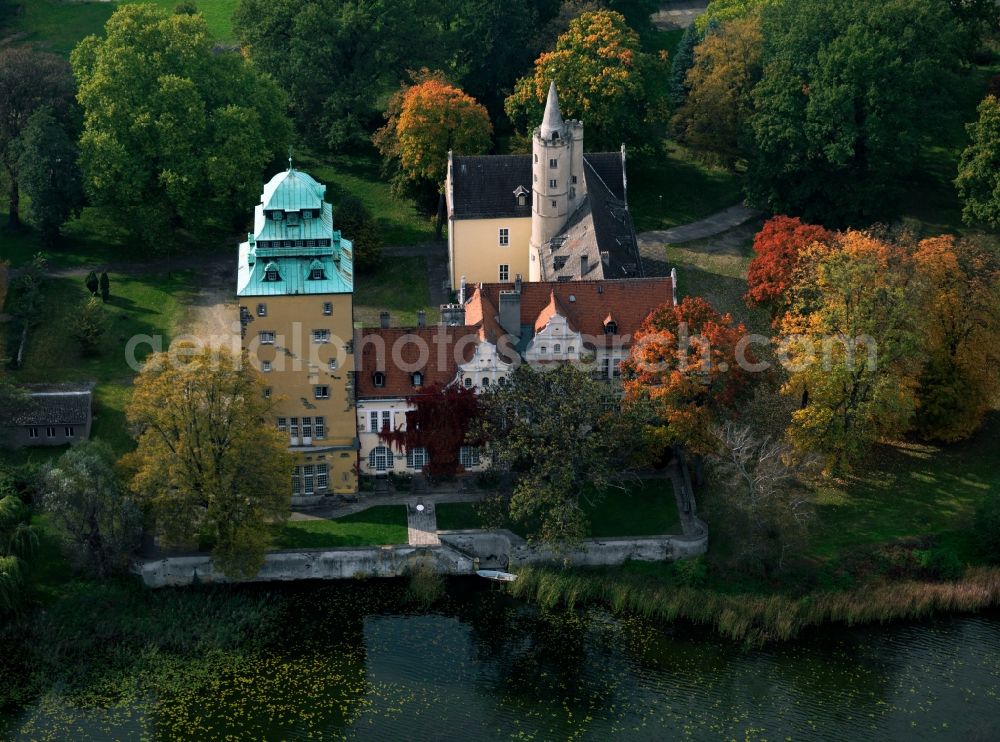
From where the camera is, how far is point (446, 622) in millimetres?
85938

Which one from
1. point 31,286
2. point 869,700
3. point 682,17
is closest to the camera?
point 869,700

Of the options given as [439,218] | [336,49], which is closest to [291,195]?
[439,218]

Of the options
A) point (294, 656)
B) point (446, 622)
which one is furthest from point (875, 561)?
point (294, 656)

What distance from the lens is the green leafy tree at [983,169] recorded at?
11169cm

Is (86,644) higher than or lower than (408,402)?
lower

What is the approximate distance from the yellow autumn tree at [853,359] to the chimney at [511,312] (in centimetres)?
1465

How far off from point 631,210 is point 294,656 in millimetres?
51906

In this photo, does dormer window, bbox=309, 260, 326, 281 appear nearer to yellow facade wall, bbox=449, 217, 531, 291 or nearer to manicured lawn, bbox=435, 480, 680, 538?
manicured lawn, bbox=435, 480, 680, 538

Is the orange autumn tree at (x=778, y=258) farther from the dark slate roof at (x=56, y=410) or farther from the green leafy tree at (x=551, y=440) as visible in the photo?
the dark slate roof at (x=56, y=410)

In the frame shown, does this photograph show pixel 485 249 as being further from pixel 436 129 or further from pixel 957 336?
pixel 957 336

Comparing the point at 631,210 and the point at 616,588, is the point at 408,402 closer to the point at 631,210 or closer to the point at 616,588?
the point at 616,588

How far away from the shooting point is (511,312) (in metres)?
96.3

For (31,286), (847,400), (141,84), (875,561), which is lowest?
(875,561)

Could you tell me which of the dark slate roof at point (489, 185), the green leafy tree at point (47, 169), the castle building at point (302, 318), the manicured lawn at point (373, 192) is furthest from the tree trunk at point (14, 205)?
the castle building at point (302, 318)
